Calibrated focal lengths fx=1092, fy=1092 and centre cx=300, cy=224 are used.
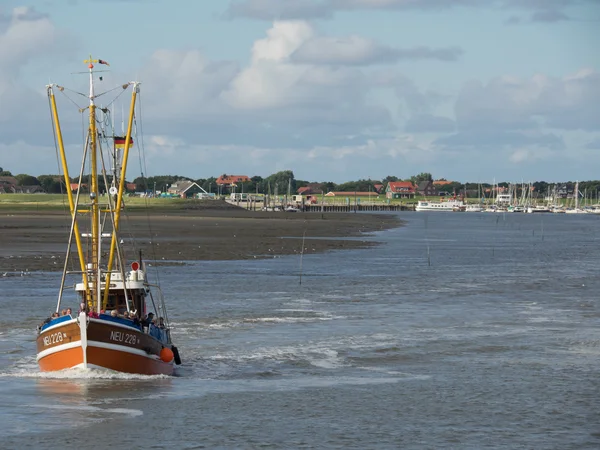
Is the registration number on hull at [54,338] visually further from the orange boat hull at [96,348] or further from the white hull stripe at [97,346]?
the white hull stripe at [97,346]

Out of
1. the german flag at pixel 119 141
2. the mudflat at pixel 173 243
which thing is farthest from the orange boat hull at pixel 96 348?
the mudflat at pixel 173 243

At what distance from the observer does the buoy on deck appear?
108ft

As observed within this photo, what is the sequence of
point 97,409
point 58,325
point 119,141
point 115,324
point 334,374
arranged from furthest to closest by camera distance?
point 334,374
point 119,141
point 58,325
point 115,324
point 97,409

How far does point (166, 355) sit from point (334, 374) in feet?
18.2

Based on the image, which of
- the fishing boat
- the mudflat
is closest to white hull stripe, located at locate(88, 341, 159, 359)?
the fishing boat

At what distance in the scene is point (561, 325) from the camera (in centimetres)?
4681

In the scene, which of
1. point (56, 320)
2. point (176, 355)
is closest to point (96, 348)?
point (56, 320)

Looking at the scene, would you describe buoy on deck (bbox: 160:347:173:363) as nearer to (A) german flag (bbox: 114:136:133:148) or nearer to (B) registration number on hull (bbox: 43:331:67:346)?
(B) registration number on hull (bbox: 43:331:67:346)

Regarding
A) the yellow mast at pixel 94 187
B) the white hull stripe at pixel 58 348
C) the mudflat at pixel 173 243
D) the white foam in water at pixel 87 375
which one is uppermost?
the yellow mast at pixel 94 187

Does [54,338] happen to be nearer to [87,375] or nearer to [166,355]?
[87,375]

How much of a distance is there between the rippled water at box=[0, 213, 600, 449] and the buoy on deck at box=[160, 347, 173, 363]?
70 centimetres

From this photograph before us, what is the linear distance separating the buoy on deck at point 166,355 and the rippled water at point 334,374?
0.70m

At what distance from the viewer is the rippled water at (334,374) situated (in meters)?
27.0

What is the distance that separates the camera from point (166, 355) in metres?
33.0
